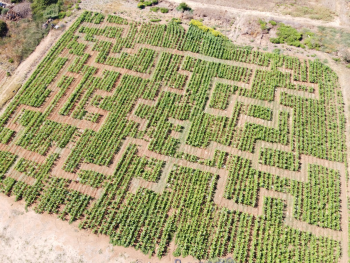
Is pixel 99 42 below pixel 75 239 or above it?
above

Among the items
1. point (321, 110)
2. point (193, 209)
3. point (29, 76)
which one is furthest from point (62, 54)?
point (321, 110)

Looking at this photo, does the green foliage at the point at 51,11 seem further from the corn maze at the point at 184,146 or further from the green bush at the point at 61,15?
the corn maze at the point at 184,146

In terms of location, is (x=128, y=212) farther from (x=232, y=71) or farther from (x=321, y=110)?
(x=321, y=110)

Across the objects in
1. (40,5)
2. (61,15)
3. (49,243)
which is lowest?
Answer: (49,243)

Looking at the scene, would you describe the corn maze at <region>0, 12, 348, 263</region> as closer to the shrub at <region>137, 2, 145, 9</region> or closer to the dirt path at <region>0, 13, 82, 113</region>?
the dirt path at <region>0, 13, 82, 113</region>

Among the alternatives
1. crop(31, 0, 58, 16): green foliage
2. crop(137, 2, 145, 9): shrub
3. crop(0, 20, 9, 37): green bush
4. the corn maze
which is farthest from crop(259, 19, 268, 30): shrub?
crop(0, 20, 9, 37): green bush

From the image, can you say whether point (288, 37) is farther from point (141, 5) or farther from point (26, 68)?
point (26, 68)

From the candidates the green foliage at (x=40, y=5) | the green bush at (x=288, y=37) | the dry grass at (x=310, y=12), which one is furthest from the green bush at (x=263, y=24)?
the green foliage at (x=40, y=5)

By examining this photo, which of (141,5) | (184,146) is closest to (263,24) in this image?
(141,5)

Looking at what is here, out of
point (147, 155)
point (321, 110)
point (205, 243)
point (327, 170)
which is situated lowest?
point (205, 243)
